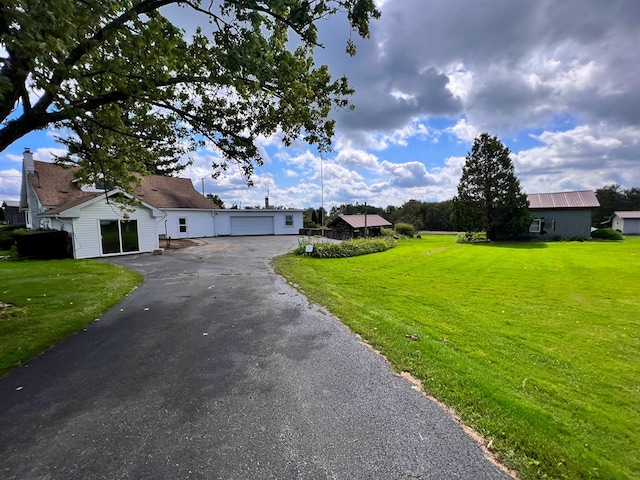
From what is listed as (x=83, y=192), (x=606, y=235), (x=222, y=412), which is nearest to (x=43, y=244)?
(x=83, y=192)

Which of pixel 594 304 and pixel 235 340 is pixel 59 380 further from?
pixel 594 304

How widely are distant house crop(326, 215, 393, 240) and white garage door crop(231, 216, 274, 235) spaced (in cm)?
656

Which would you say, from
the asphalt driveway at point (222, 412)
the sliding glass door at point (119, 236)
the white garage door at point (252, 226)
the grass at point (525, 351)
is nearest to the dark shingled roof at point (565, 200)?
the grass at point (525, 351)

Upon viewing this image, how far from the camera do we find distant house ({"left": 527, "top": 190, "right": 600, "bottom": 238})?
27.2 meters

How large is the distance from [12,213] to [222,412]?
5889 centimetres

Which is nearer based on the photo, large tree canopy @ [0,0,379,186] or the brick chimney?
large tree canopy @ [0,0,379,186]

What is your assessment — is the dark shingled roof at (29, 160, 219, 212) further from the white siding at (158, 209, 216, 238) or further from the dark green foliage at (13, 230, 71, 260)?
the dark green foliage at (13, 230, 71, 260)

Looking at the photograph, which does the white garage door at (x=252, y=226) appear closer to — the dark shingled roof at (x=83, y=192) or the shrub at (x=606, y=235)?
the dark shingled roof at (x=83, y=192)

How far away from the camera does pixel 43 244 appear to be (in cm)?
1488

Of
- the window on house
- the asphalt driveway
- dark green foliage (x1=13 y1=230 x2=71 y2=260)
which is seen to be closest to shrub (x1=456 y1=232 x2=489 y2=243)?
the window on house

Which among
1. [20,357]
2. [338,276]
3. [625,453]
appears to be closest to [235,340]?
[20,357]

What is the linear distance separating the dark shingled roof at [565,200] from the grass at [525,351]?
2052cm

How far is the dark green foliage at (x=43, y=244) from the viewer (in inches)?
574

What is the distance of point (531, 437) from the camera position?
2.64 meters
